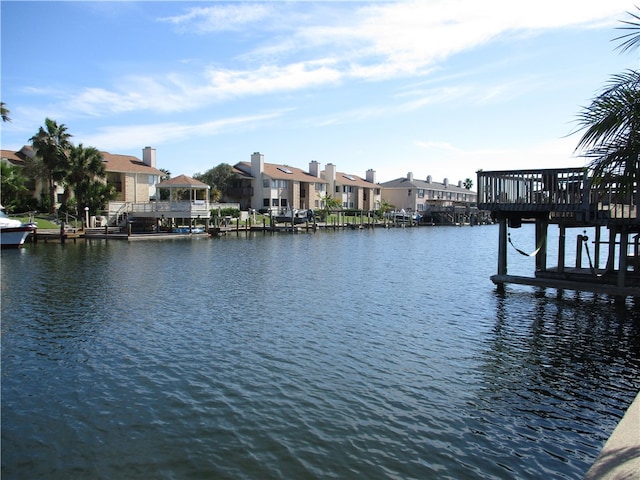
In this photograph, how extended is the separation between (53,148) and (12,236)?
1690cm

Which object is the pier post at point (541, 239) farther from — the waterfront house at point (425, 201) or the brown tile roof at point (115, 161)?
the waterfront house at point (425, 201)

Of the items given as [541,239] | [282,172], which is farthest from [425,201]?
[541,239]

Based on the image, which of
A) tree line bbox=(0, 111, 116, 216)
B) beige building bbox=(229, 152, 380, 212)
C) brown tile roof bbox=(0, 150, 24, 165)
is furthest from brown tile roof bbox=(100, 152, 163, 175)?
beige building bbox=(229, 152, 380, 212)

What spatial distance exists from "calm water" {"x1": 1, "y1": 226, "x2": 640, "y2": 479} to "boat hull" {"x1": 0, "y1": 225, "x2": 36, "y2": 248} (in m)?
21.7

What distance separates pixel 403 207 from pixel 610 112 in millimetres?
118821

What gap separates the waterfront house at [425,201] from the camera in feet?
Answer: 405

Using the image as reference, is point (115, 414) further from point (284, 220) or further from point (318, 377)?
point (284, 220)

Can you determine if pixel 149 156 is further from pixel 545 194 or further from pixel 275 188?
pixel 545 194

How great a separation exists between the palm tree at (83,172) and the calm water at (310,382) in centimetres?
3706

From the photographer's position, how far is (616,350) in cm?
1411

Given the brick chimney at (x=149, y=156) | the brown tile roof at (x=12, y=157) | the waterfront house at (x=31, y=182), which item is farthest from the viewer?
the brick chimney at (x=149, y=156)

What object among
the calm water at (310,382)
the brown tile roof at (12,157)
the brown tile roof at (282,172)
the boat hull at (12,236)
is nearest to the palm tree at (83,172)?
the brown tile roof at (12,157)

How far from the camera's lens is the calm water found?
8469 millimetres

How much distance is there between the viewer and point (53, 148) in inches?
2207
